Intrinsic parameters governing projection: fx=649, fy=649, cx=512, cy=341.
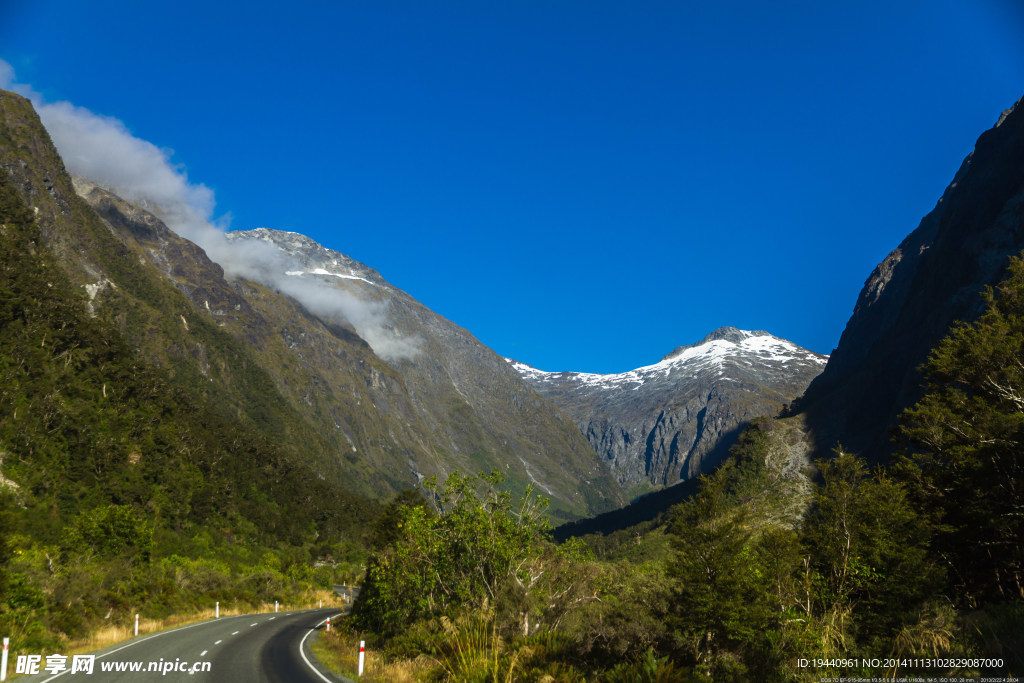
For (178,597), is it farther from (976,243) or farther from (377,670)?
(976,243)

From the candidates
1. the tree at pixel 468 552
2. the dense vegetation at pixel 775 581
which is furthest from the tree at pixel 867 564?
the tree at pixel 468 552

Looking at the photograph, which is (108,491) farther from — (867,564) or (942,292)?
(942,292)

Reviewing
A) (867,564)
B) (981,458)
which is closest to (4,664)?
(867,564)

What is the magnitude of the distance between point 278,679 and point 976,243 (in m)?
149

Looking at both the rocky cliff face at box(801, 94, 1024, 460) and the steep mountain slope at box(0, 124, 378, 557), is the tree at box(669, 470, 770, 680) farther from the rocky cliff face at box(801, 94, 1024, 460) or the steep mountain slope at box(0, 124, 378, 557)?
the rocky cliff face at box(801, 94, 1024, 460)

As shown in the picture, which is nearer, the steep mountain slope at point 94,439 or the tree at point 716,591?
the tree at point 716,591

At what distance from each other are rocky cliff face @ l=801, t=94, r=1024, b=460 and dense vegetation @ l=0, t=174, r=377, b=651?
110 m

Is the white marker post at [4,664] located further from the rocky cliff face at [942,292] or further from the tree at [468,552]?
the rocky cliff face at [942,292]

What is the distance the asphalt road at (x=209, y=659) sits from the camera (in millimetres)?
17703

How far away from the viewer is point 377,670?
20.4 metres

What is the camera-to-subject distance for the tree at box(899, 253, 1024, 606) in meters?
17.3

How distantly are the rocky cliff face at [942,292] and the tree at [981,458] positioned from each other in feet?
326

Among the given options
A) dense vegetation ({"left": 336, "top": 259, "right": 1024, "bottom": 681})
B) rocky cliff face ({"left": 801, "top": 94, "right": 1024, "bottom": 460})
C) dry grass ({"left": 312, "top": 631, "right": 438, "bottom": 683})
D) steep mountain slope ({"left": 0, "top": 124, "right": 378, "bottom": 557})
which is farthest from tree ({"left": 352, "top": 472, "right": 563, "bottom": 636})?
rocky cliff face ({"left": 801, "top": 94, "right": 1024, "bottom": 460})

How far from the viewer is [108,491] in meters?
71.8
